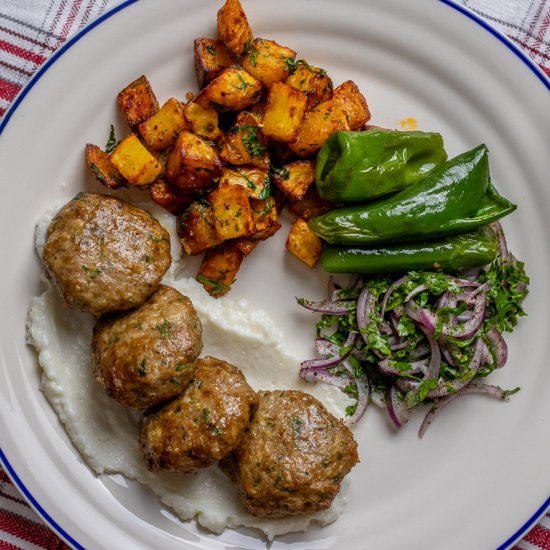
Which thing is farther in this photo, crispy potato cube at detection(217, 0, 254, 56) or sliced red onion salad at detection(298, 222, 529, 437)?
sliced red onion salad at detection(298, 222, 529, 437)

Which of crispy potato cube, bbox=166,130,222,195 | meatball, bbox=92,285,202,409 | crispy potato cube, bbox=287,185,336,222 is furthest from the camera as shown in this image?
crispy potato cube, bbox=287,185,336,222

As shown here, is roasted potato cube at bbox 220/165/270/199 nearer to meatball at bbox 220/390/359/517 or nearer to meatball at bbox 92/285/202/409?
meatball at bbox 92/285/202/409

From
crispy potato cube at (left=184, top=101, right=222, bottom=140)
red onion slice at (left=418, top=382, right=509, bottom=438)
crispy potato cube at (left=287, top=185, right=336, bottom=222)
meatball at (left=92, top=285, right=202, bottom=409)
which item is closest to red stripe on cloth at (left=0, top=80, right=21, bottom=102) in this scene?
crispy potato cube at (left=184, top=101, right=222, bottom=140)

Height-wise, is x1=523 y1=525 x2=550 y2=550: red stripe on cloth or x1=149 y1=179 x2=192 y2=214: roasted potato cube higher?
x1=149 y1=179 x2=192 y2=214: roasted potato cube

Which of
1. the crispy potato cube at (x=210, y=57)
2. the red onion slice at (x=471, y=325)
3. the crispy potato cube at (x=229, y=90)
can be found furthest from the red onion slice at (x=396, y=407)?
the crispy potato cube at (x=210, y=57)

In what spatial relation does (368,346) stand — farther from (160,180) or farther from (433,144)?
(160,180)

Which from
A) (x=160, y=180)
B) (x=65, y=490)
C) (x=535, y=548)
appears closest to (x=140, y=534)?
(x=65, y=490)
